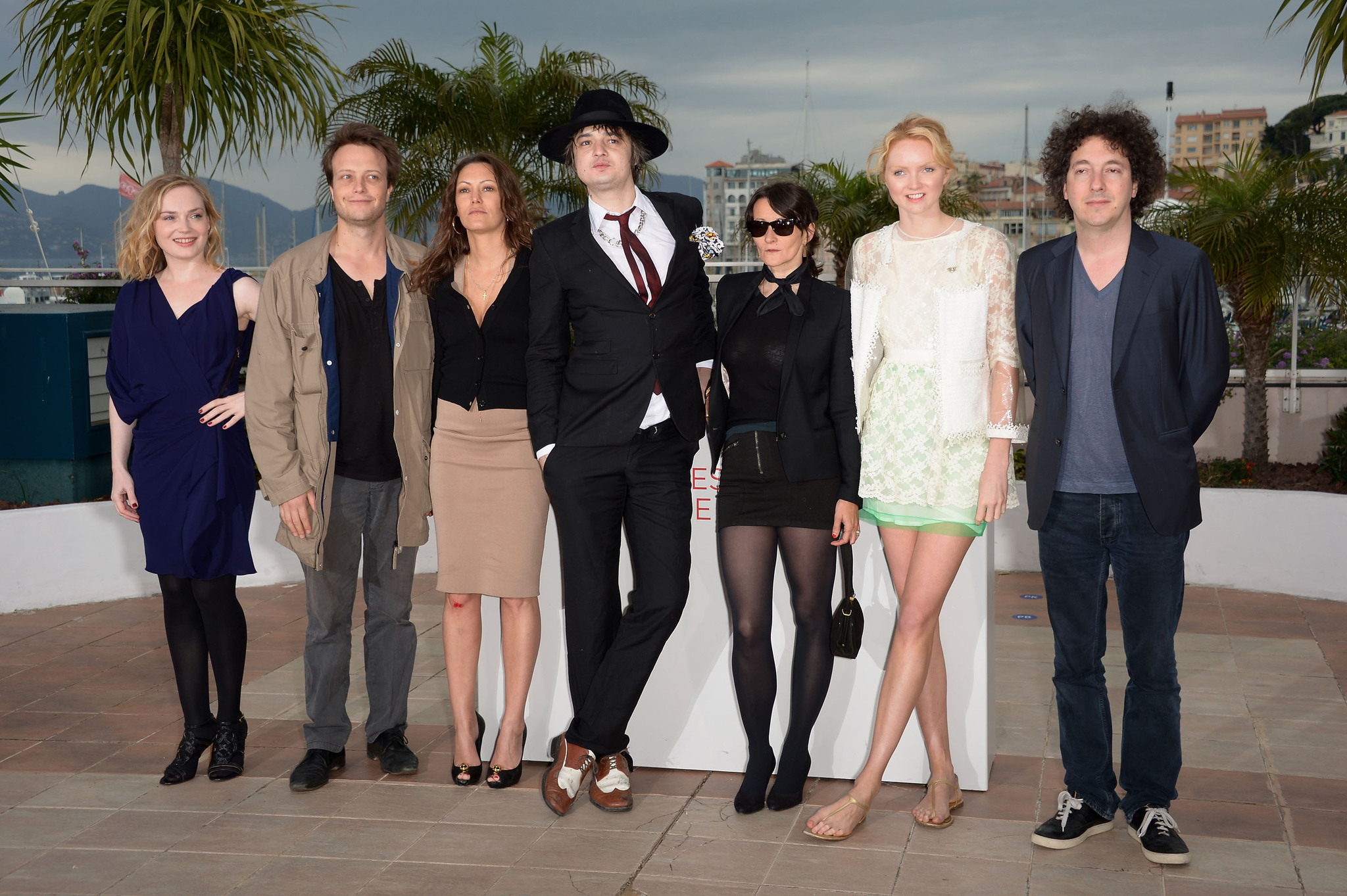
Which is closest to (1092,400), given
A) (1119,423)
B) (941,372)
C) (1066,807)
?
(1119,423)

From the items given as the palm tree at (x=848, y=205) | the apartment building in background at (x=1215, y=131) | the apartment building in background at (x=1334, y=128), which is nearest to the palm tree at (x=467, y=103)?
the palm tree at (x=848, y=205)

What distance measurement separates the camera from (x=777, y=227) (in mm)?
3322

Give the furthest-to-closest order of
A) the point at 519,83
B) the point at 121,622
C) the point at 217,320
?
1. the point at 519,83
2. the point at 121,622
3. the point at 217,320

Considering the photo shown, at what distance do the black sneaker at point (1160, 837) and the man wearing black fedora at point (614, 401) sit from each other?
1.36 metres

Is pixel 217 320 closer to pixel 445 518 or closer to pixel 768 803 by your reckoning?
pixel 445 518

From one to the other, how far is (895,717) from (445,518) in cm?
144

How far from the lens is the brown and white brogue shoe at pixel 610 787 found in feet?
11.4

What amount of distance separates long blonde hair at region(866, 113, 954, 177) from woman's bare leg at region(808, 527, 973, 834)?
985mm

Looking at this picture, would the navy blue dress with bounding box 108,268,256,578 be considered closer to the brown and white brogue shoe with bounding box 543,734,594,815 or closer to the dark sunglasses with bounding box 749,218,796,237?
the brown and white brogue shoe with bounding box 543,734,594,815

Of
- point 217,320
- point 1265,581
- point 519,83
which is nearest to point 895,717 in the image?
point 217,320

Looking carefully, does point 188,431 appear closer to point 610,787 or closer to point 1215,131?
Answer: point 610,787

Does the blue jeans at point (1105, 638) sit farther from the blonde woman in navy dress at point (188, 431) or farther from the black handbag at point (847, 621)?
the blonde woman in navy dress at point (188, 431)

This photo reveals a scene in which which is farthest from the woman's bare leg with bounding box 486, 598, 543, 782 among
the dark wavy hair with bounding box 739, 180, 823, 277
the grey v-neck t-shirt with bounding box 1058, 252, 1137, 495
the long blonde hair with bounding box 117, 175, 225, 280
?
the grey v-neck t-shirt with bounding box 1058, 252, 1137, 495

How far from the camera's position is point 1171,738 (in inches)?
124
